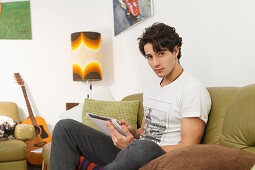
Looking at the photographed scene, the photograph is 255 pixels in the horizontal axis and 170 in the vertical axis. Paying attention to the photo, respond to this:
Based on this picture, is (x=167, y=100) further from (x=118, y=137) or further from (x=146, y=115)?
(x=118, y=137)

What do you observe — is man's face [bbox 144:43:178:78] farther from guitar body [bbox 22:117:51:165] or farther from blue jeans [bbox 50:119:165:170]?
guitar body [bbox 22:117:51:165]

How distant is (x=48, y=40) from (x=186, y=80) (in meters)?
2.46

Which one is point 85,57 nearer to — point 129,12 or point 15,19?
point 129,12

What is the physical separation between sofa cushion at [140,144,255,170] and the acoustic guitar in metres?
2.35

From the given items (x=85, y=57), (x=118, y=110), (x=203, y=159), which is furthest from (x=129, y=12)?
(x=203, y=159)

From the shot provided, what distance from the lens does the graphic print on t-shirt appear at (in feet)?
4.44

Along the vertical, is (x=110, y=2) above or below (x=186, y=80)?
above

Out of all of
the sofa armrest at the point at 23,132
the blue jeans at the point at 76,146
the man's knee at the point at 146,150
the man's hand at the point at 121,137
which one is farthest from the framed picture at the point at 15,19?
the man's knee at the point at 146,150

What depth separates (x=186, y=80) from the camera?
4.32 ft

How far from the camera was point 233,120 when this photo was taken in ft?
3.53

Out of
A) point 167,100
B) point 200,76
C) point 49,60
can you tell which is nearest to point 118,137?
point 167,100

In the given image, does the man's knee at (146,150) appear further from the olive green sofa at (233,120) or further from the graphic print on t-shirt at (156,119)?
the graphic print on t-shirt at (156,119)

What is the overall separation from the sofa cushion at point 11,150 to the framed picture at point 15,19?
144 cm

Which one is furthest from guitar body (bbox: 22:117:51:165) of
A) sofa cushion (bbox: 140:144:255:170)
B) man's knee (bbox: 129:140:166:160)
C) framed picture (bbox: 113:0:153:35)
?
sofa cushion (bbox: 140:144:255:170)
